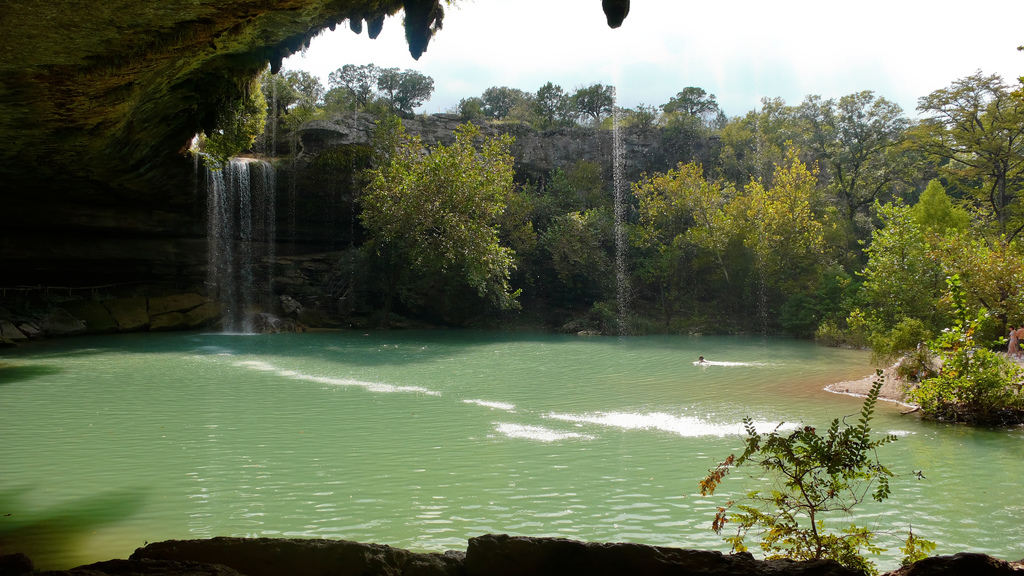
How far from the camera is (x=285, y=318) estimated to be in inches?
1050

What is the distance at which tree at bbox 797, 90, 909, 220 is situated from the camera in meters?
34.4

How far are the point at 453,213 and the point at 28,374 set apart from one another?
15228 mm

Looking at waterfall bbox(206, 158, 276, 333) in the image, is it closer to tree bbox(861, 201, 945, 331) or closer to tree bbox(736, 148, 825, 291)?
tree bbox(736, 148, 825, 291)

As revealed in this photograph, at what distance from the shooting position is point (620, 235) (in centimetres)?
3316

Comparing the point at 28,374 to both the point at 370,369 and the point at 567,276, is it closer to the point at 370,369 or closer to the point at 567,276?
the point at 370,369

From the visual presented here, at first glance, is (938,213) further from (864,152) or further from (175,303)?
(175,303)

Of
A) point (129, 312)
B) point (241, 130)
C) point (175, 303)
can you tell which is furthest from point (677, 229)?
point (129, 312)

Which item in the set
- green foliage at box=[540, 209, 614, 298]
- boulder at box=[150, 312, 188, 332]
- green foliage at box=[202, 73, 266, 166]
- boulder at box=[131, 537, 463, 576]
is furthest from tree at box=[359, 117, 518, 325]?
boulder at box=[131, 537, 463, 576]

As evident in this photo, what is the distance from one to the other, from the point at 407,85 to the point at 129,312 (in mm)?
35464

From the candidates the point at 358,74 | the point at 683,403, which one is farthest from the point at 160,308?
the point at 358,74

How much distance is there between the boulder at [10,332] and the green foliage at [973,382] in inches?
921

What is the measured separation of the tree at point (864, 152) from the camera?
3441 cm

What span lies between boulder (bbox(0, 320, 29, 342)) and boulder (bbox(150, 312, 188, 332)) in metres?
4.19

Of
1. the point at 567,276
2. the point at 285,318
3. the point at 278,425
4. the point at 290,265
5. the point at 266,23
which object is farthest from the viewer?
the point at 567,276
